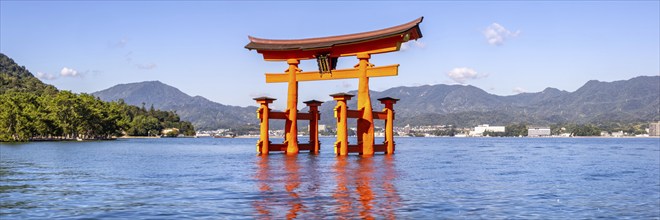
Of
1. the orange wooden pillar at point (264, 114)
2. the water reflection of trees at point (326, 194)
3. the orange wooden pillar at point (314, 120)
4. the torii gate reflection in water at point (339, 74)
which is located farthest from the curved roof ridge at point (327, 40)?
the water reflection of trees at point (326, 194)

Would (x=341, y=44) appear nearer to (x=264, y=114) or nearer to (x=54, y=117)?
(x=264, y=114)

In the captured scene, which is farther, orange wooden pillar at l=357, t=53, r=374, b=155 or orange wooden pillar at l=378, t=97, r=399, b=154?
orange wooden pillar at l=378, t=97, r=399, b=154

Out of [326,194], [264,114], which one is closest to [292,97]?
[264,114]

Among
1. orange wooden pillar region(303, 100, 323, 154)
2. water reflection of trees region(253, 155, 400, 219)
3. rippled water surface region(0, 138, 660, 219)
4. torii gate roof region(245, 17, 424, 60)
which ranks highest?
torii gate roof region(245, 17, 424, 60)

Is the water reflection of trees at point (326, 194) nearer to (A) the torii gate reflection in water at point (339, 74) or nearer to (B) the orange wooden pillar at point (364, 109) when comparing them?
(A) the torii gate reflection in water at point (339, 74)

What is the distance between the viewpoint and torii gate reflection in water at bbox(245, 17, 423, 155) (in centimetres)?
4212

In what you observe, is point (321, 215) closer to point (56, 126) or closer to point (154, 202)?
point (154, 202)

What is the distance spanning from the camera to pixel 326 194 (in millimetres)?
19000

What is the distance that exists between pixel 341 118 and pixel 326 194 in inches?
912

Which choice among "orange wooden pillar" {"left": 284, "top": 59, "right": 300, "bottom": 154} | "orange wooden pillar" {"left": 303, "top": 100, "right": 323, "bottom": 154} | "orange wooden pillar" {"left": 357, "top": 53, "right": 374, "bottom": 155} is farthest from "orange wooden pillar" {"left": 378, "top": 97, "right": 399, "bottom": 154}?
"orange wooden pillar" {"left": 284, "top": 59, "right": 300, "bottom": 154}

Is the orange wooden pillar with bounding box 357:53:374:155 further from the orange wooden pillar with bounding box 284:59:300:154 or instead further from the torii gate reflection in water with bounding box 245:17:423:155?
the orange wooden pillar with bounding box 284:59:300:154

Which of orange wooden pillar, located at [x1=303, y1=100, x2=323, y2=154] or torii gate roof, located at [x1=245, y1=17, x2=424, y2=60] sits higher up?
torii gate roof, located at [x1=245, y1=17, x2=424, y2=60]

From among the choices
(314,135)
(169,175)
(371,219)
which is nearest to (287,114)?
(314,135)

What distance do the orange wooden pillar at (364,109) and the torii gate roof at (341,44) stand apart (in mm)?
887
